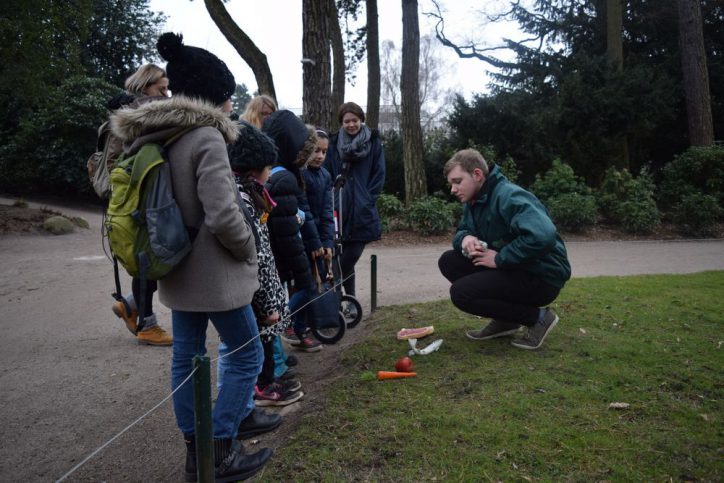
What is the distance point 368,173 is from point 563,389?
9.88 feet

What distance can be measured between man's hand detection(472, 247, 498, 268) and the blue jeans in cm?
208

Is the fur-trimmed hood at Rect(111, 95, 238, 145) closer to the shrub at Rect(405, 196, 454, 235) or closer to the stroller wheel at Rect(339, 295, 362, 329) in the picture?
the stroller wheel at Rect(339, 295, 362, 329)

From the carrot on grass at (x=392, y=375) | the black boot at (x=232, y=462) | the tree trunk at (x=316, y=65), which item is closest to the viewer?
the black boot at (x=232, y=462)

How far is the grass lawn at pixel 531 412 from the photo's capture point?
9.25ft

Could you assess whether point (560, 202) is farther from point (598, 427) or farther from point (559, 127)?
point (598, 427)

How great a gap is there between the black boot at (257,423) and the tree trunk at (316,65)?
533 centimetres

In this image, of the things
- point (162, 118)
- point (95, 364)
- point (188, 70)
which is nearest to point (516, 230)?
point (188, 70)

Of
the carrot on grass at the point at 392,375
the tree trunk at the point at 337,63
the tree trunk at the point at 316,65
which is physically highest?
the tree trunk at the point at 337,63

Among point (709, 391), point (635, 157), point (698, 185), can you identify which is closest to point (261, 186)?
point (709, 391)

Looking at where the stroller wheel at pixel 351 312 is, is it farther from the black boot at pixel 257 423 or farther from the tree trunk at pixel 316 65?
the tree trunk at pixel 316 65

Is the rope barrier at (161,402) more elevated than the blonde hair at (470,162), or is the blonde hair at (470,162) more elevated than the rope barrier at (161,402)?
the blonde hair at (470,162)

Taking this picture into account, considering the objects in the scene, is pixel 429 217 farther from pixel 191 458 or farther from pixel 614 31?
pixel 614 31

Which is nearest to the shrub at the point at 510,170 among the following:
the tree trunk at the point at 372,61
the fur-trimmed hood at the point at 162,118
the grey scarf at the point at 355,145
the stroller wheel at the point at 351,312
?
the tree trunk at the point at 372,61

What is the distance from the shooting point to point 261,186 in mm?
3219
